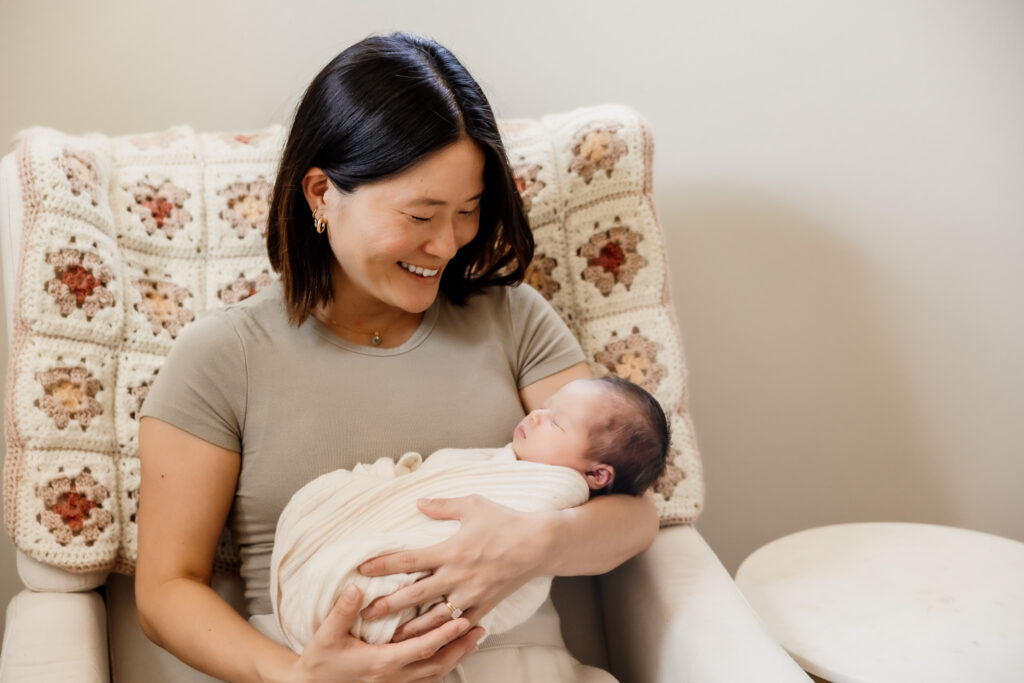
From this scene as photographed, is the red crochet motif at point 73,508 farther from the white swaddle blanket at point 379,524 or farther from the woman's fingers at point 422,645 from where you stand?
the woman's fingers at point 422,645

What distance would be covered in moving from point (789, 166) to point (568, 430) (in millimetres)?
1017

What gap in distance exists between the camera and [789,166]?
1.87 meters

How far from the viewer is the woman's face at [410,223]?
3.71 ft

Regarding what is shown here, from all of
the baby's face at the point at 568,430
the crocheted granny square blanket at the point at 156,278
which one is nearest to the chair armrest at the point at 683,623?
the crocheted granny square blanket at the point at 156,278

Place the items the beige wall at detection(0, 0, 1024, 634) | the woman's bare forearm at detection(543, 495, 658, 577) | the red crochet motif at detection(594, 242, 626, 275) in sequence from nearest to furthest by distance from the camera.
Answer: the woman's bare forearm at detection(543, 495, 658, 577)
the red crochet motif at detection(594, 242, 626, 275)
the beige wall at detection(0, 0, 1024, 634)

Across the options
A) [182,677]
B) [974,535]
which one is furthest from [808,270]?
[182,677]

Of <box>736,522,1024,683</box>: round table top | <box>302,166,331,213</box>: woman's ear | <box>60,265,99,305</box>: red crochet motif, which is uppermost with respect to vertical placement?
<box>302,166,331,213</box>: woman's ear

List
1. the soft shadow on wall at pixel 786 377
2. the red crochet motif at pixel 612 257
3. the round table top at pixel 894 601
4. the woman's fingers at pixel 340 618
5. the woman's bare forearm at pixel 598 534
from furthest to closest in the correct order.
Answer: the soft shadow on wall at pixel 786 377 < the red crochet motif at pixel 612 257 < the round table top at pixel 894 601 < the woman's bare forearm at pixel 598 534 < the woman's fingers at pixel 340 618

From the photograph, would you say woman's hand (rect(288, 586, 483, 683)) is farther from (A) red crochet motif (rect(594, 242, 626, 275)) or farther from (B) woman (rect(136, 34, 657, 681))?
(A) red crochet motif (rect(594, 242, 626, 275))

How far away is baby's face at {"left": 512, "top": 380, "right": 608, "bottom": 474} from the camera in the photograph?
114cm

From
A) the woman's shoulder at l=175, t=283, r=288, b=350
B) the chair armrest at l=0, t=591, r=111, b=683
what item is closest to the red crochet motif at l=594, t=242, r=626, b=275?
the woman's shoulder at l=175, t=283, r=288, b=350

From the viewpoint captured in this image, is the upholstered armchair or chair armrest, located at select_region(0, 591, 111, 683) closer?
chair armrest, located at select_region(0, 591, 111, 683)

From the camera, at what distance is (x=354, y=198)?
116 cm

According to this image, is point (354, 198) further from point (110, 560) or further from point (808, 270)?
point (808, 270)
